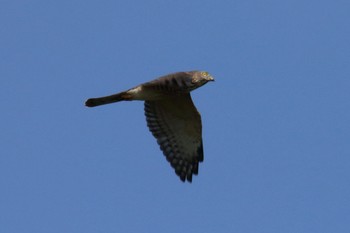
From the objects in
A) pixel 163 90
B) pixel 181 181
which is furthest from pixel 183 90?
pixel 181 181

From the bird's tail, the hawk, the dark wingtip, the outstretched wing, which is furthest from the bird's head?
the dark wingtip

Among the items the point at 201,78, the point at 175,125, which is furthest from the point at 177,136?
the point at 201,78

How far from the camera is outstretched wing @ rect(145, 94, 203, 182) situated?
1594 centimetres

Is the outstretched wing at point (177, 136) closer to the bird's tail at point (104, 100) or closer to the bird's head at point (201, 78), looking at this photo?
the bird's tail at point (104, 100)

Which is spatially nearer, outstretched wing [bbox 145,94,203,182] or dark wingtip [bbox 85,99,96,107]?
dark wingtip [bbox 85,99,96,107]

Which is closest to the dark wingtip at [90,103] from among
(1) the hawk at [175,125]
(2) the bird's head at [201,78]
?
(1) the hawk at [175,125]

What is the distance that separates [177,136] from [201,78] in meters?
2.45

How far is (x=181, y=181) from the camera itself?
1603 cm

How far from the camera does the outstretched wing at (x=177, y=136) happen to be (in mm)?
15938

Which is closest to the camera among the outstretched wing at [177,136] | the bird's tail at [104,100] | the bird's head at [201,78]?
the bird's head at [201,78]

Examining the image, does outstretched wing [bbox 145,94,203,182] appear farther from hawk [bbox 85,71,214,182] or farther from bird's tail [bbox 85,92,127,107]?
bird's tail [bbox 85,92,127,107]

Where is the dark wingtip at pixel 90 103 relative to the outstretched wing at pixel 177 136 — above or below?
above

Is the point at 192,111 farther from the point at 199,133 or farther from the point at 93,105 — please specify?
the point at 93,105

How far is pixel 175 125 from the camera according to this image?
16.1 meters
